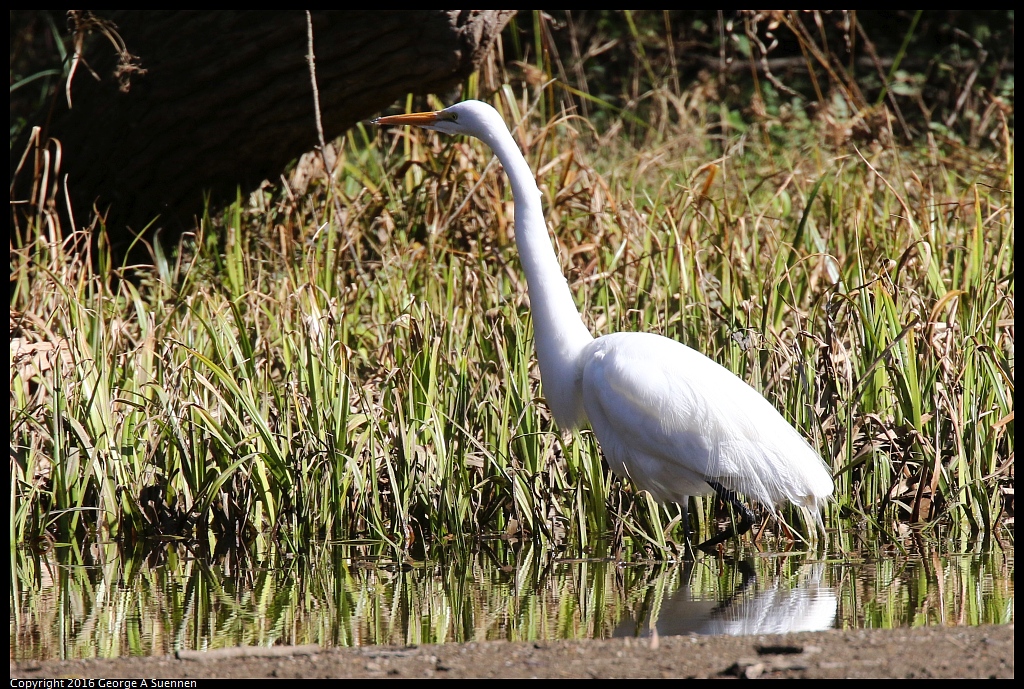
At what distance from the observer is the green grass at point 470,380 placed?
317cm

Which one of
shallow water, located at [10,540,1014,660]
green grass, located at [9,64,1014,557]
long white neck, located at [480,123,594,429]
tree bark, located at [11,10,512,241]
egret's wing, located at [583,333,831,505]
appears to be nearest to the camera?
Answer: shallow water, located at [10,540,1014,660]

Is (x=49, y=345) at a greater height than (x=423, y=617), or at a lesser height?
greater

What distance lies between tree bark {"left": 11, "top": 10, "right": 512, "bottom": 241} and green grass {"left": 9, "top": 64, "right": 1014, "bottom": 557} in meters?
0.44

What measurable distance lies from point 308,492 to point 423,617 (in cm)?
78

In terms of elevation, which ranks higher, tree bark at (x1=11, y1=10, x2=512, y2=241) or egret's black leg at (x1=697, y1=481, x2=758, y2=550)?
tree bark at (x1=11, y1=10, x2=512, y2=241)

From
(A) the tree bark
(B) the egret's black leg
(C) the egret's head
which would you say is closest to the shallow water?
(B) the egret's black leg

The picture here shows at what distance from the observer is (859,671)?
5.82 feet

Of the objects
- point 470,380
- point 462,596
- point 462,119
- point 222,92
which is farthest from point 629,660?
point 222,92

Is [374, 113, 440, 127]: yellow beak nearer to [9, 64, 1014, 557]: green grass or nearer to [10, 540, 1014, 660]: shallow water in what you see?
[9, 64, 1014, 557]: green grass

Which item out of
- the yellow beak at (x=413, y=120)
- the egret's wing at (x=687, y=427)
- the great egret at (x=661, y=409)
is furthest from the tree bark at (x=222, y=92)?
the egret's wing at (x=687, y=427)

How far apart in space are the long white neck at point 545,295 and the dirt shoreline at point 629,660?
1174 mm

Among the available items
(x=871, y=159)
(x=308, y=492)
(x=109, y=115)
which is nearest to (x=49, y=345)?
(x=308, y=492)

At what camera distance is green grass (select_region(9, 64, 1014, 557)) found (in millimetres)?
3170

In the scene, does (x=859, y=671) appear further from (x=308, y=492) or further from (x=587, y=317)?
(x=587, y=317)
